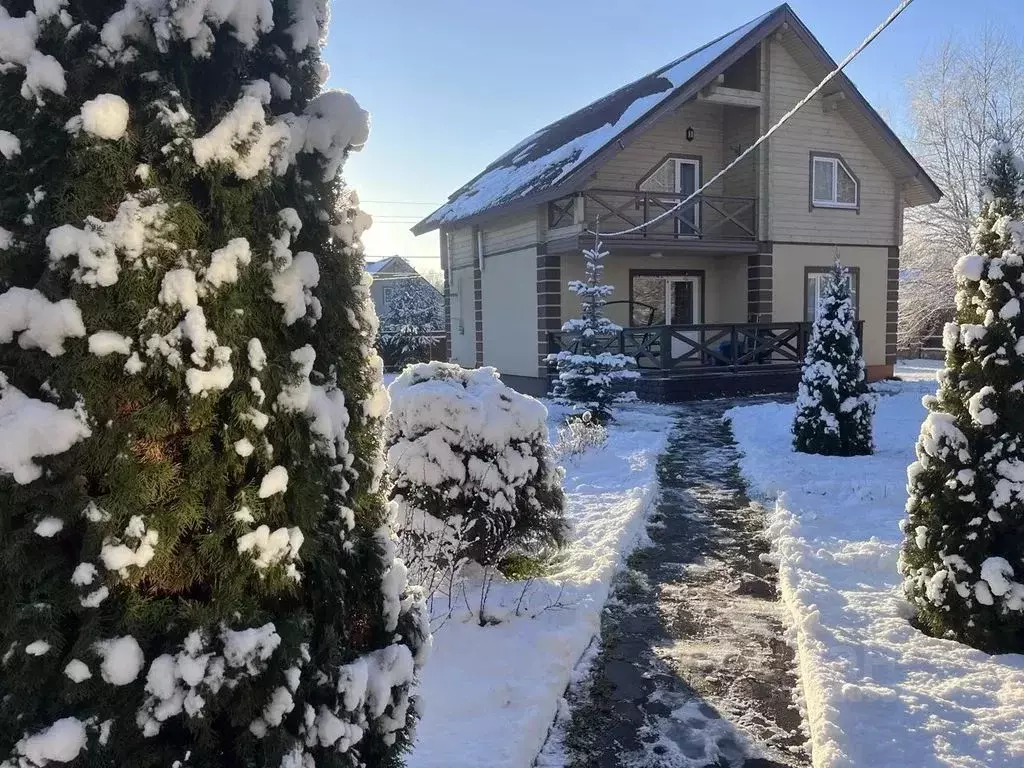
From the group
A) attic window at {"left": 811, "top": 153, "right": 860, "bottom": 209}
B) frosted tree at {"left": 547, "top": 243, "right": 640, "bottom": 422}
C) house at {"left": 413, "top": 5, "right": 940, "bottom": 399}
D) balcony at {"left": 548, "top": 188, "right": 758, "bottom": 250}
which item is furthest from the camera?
attic window at {"left": 811, "top": 153, "right": 860, "bottom": 209}

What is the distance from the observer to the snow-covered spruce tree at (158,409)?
5.20ft

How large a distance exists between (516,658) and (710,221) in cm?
1567

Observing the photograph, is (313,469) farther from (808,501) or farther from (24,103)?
(808,501)

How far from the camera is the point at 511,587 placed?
15.8 ft

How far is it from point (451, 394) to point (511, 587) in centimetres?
133

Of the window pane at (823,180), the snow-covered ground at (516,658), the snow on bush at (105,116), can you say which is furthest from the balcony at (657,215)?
the snow on bush at (105,116)

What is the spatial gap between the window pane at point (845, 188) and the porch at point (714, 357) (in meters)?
3.62

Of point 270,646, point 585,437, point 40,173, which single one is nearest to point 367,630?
point 270,646

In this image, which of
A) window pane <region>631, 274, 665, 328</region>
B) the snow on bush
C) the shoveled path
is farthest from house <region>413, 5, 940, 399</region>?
the snow on bush

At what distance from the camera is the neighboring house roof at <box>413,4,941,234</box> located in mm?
14680

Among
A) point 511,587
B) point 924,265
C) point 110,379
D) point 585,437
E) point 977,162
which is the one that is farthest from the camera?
point 924,265

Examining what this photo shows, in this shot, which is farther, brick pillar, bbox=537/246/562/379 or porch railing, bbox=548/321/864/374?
brick pillar, bbox=537/246/562/379

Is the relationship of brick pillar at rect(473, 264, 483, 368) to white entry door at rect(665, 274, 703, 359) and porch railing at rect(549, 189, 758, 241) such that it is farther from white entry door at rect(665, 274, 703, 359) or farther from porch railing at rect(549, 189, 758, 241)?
white entry door at rect(665, 274, 703, 359)

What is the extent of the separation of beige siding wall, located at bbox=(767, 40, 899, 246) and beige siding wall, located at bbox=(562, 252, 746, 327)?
1.46 meters
